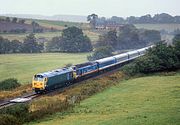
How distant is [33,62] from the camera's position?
341 ft

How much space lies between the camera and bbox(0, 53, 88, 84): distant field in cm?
8531

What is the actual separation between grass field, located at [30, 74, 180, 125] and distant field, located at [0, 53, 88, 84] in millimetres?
34759

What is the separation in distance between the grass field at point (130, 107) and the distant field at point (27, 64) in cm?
3476

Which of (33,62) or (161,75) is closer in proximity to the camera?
(161,75)

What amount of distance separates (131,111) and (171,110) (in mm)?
4026

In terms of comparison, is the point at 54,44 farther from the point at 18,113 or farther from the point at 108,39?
the point at 18,113

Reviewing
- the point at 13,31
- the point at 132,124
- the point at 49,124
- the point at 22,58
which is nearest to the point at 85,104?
the point at 49,124

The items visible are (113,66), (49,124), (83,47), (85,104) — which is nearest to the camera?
(49,124)

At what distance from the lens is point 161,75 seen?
65188mm

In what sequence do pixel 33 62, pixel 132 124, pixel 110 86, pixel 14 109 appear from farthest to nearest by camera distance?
pixel 33 62
pixel 110 86
pixel 14 109
pixel 132 124

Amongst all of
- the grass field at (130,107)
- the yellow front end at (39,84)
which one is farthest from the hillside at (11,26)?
the yellow front end at (39,84)

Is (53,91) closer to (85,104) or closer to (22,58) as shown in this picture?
(85,104)

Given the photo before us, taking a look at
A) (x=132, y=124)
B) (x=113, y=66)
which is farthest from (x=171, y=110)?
(x=113, y=66)

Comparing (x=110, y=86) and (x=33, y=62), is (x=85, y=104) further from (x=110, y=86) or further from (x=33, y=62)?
(x=33, y=62)
